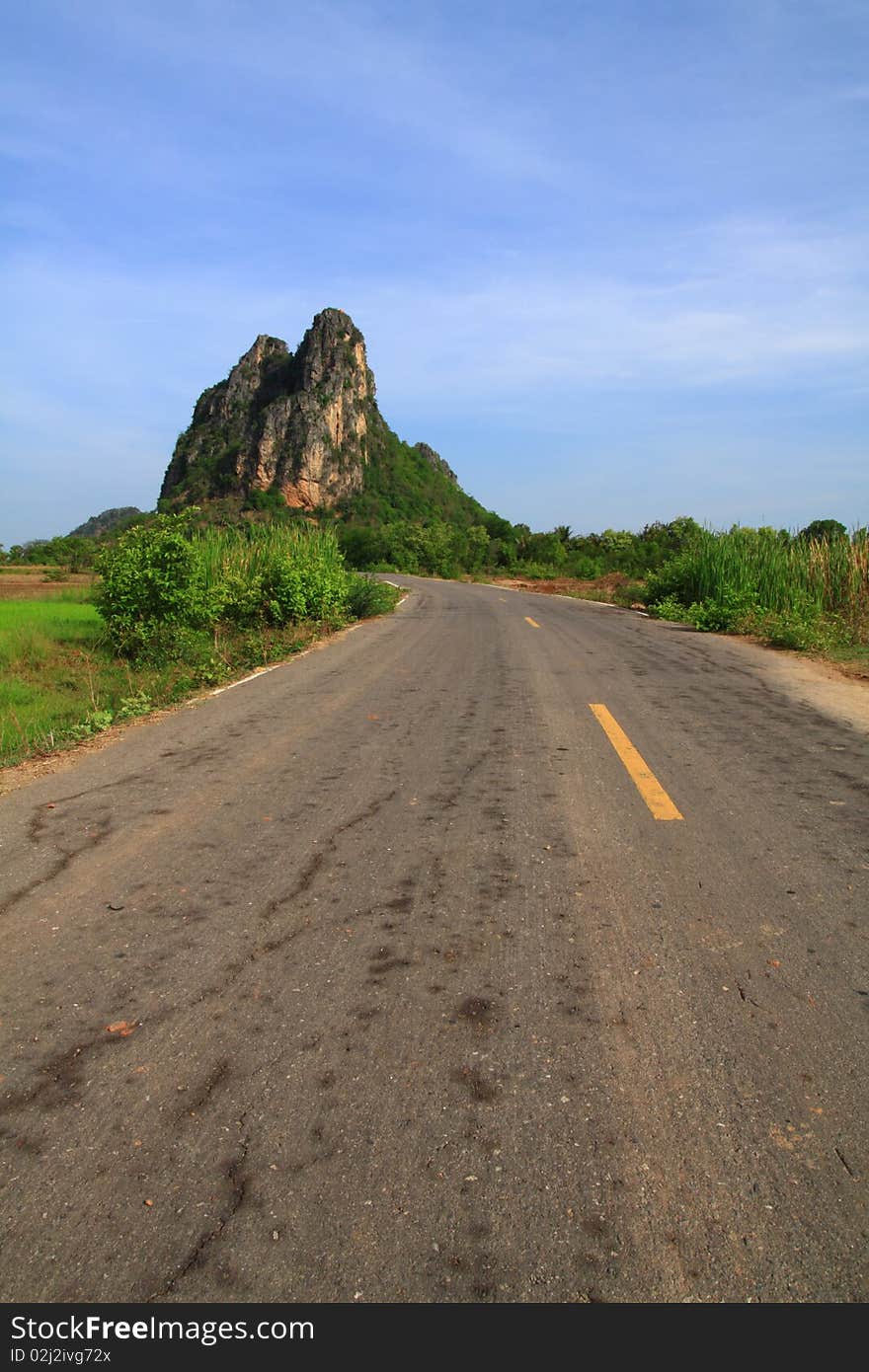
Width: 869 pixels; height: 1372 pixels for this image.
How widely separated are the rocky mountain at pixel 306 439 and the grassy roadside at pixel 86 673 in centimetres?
10589

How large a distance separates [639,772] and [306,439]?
4794 inches

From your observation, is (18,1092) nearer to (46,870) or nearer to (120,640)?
(46,870)

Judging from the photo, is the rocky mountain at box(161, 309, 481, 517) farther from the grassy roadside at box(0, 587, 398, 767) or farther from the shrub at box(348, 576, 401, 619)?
the grassy roadside at box(0, 587, 398, 767)

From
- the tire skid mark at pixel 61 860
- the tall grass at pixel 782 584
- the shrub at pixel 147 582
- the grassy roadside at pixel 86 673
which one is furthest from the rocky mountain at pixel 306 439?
A: the tire skid mark at pixel 61 860

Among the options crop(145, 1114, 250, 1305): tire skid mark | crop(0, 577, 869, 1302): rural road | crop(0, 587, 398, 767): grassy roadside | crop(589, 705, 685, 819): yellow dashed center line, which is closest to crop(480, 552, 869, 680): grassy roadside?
crop(589, 705, 685, 819): yellow dashed center line

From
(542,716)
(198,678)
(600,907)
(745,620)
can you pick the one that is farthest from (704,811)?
(745,620)

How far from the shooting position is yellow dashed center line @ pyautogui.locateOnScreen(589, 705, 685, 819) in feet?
16.3

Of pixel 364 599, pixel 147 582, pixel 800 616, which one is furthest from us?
pixel 364 599

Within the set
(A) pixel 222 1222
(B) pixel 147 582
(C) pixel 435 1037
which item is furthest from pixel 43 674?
(A) pixel 222 1222

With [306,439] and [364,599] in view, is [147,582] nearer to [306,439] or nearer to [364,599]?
[364,599]

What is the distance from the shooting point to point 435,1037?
2.67m

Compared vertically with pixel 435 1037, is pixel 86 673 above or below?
below

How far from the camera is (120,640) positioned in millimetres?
13062

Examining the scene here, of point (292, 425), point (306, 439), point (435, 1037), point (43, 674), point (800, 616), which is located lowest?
point (43, 674)
